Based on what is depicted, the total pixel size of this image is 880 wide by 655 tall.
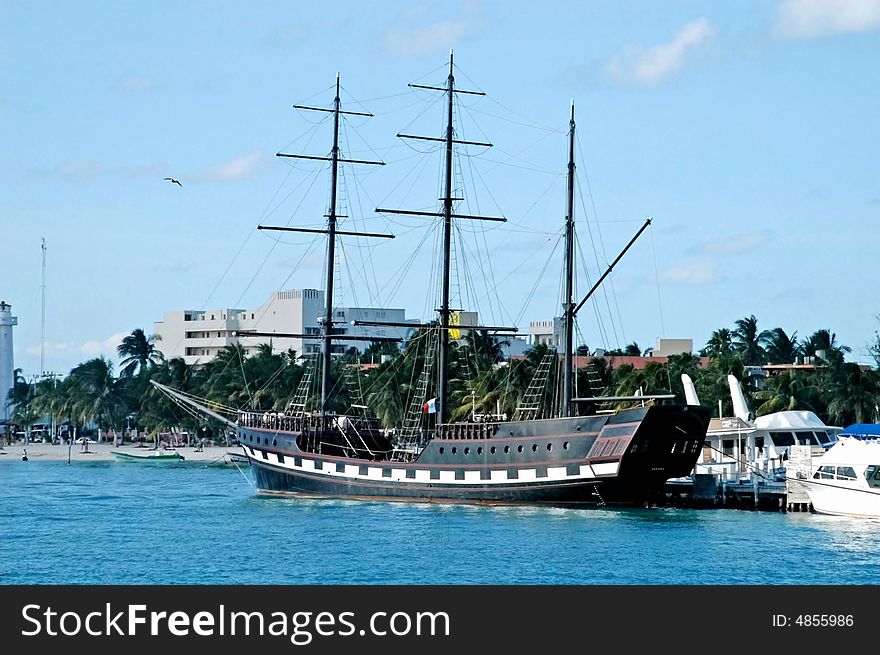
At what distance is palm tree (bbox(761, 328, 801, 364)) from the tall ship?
4474 centimetres

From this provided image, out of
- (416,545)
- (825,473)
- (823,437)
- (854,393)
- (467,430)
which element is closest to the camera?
(416,545)

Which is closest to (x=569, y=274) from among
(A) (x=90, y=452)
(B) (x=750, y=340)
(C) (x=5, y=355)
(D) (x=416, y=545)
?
(D) (x=416, y=545)

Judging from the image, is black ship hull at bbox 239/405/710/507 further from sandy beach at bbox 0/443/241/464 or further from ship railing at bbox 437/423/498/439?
sandy beach at bbox 0/443/241/464

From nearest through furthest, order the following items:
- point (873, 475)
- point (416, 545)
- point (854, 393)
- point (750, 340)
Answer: point (416, 545), point (873, 475), point (854, 393), point (750, 340)

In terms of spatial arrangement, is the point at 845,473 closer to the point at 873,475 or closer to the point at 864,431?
the point at 873,475

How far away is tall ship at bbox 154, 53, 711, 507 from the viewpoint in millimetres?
53188

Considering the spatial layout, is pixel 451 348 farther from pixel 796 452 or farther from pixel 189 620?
pixel 189 620

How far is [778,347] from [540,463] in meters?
56.4

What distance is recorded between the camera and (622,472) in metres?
53.0

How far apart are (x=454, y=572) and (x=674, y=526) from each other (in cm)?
1309

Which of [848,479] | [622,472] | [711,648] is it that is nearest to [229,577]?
[711,648]

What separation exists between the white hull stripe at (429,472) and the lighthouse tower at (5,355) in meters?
88.3

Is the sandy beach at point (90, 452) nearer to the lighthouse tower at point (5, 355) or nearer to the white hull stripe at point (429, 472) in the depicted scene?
the lighthouse tower at point (5, 355)

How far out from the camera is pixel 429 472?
193ft
